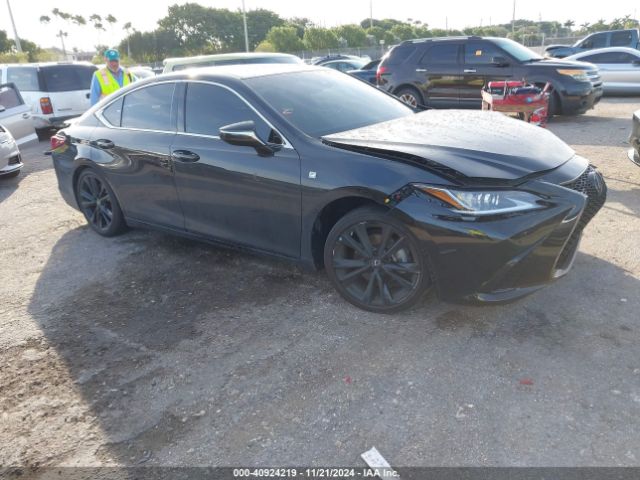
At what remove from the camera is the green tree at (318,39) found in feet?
195

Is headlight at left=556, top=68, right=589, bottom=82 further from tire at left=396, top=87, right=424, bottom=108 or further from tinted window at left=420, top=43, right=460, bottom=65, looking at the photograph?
tire at left=396, top=87, right=424, bottom=108

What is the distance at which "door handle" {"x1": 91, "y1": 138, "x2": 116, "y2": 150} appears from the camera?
187 inches

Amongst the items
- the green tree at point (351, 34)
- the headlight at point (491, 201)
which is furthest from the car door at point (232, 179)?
the green tree at point (351, 34)

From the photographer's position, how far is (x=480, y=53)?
34.1 feet

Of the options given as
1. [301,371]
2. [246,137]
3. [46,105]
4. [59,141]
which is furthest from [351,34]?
[301,371]

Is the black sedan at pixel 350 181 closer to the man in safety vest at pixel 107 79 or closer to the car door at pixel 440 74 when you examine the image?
the man in safety vest at pixel 107 79

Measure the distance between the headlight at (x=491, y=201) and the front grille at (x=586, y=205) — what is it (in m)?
0.37

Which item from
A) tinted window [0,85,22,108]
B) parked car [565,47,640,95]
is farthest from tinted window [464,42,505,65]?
tinted window [0,85,22,108]

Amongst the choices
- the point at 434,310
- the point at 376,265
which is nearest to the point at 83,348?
the point at 376,265

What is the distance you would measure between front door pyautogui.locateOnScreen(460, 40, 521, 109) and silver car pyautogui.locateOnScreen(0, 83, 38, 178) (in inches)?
328

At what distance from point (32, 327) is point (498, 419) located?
316cm

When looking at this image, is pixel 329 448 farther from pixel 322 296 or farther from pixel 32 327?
pixel 32 327

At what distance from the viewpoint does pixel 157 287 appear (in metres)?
4.14

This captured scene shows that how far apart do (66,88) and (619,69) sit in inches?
544
